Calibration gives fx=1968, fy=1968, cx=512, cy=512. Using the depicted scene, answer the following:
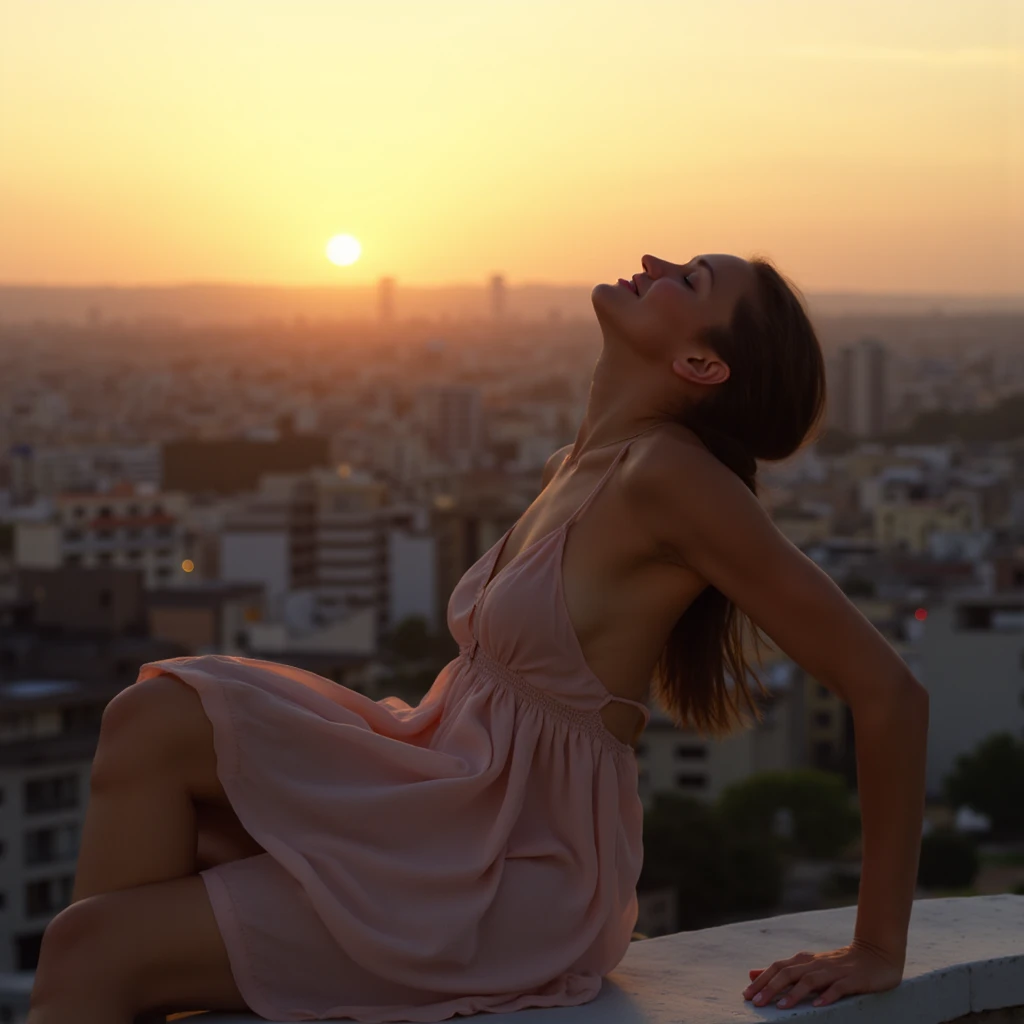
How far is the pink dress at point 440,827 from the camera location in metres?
1.14

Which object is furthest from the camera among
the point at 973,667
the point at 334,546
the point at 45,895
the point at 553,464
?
the point at 334,546

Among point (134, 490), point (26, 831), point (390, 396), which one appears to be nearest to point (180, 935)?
point (26, 831)

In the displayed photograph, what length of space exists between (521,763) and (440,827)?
0.21 feet

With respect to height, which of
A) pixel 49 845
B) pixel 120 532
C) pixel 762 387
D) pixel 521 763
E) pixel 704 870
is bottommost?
pixel 704 870

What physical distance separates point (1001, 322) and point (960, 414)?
22047 millimetres

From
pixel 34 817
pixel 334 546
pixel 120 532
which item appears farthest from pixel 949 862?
pixel 334 546

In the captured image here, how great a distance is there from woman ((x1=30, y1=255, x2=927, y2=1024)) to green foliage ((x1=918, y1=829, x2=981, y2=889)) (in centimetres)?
1494

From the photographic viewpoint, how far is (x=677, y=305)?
1.25 m

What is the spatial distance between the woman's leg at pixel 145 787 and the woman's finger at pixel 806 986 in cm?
36

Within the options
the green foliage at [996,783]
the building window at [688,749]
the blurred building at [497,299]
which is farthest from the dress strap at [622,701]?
the blurred building at [497,299]

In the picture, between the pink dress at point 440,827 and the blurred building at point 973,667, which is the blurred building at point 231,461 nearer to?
the blurred building at point 973,667

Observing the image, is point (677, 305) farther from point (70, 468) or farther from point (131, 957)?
point (70, 468)

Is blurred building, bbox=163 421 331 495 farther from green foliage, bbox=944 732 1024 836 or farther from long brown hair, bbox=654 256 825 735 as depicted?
long brown hair, bbox=654 256 825 735

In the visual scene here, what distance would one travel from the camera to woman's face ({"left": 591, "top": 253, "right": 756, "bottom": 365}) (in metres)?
1.25
